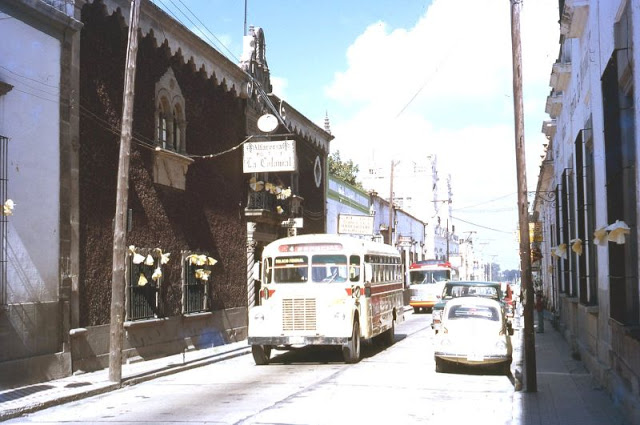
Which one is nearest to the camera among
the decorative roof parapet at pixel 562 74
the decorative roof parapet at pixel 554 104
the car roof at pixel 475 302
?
the car roof at pixel 475 302

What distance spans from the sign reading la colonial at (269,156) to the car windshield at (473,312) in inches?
318

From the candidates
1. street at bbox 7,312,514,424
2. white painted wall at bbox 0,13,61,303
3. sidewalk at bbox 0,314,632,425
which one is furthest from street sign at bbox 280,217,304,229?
white painted wall at bbox 0,13,61,303

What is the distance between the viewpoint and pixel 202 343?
858 inches

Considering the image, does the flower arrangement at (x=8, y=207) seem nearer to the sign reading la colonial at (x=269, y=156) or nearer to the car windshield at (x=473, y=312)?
the car windshield at (x=473, y=312)

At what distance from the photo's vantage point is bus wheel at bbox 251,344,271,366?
18250mm

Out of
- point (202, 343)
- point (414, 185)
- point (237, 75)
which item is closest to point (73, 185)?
point (202, 343)

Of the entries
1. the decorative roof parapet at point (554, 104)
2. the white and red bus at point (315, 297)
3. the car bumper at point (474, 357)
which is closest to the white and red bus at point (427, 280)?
the decorative roof parapet at point (554, 104)

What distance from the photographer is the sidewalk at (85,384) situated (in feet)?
39.0

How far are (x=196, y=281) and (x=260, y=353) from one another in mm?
4404

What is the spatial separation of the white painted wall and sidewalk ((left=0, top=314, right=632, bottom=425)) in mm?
1940

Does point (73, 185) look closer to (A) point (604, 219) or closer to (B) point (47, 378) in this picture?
(B) point (47, 378)

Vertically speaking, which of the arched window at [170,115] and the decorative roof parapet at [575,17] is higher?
→ the decorative roof parapet at [575,17]

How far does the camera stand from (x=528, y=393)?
13.2m

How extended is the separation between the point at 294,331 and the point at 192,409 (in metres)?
6.46
